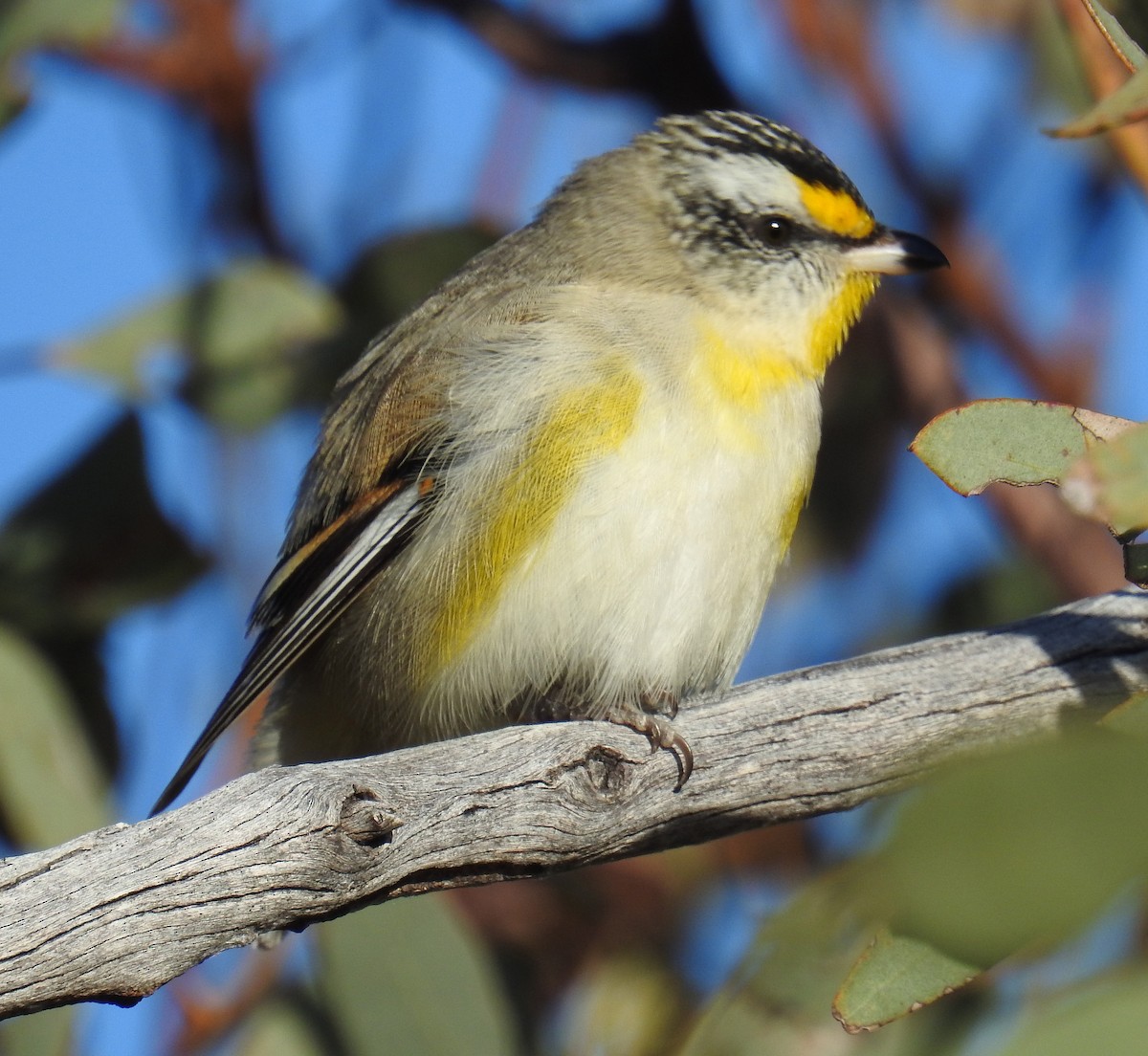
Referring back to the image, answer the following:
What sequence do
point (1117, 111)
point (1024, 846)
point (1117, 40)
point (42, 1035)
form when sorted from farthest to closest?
1. point (42, 1035)
2. point (1117, 40)
3. point (1117, 111)
4. point (1024, 846)

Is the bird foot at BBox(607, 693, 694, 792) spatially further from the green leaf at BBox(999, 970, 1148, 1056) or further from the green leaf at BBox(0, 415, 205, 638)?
the green leaf at BBox(999, 970, 1148, 1056)

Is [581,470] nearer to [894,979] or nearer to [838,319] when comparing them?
[838,319]

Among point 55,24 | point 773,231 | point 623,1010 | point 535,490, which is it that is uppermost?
point 55,24

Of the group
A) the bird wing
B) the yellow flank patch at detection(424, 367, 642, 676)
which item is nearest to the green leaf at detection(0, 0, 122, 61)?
the bird wing

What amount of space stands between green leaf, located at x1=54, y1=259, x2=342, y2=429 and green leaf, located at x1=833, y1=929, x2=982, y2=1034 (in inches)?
113

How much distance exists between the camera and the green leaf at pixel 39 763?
3547mm

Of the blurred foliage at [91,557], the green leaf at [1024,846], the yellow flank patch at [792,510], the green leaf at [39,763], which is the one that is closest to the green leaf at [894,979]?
the green leaf at [1024,846]

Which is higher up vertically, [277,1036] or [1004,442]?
[1004,442]

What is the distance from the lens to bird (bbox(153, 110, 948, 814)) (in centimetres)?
318

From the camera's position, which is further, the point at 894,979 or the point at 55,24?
the point at 55,24

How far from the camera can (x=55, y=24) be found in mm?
3896

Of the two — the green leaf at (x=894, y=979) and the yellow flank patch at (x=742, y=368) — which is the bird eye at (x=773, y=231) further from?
the green leaf at (x=894, y=979)

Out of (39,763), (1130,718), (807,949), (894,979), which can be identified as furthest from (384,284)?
(1130,718)

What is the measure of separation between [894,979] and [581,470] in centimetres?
145
